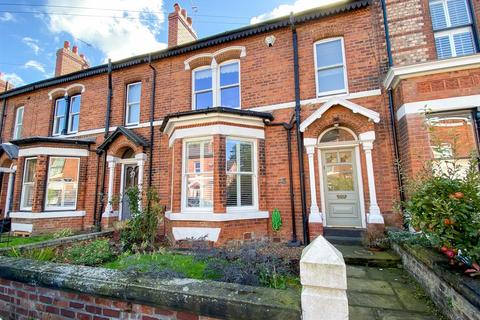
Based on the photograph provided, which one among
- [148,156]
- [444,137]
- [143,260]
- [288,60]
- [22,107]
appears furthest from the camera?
[22,107]

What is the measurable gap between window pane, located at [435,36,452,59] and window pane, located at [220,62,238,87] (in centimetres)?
572

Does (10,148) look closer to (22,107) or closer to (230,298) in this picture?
(22,107)

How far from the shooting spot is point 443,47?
6.05 m

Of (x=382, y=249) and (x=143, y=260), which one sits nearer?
(x=143, y=260)

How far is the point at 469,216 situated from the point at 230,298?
2780 mm

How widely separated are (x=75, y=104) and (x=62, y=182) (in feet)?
12.8

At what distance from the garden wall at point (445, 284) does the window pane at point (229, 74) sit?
274 inches

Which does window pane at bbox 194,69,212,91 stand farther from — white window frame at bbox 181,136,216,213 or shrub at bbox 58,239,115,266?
shrub at bbox 58,239,115,266

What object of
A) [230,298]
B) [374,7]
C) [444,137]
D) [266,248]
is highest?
[374,7]

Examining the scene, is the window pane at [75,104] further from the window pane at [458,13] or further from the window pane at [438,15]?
the window pane at [458,13]

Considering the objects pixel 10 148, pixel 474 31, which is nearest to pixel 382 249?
pixel 474 31

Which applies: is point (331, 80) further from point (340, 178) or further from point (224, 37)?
point (224, 37)

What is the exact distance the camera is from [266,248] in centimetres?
576

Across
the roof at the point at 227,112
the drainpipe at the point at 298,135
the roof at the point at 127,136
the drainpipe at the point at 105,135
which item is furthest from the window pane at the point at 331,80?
the drainpipe at the point at 105,135
